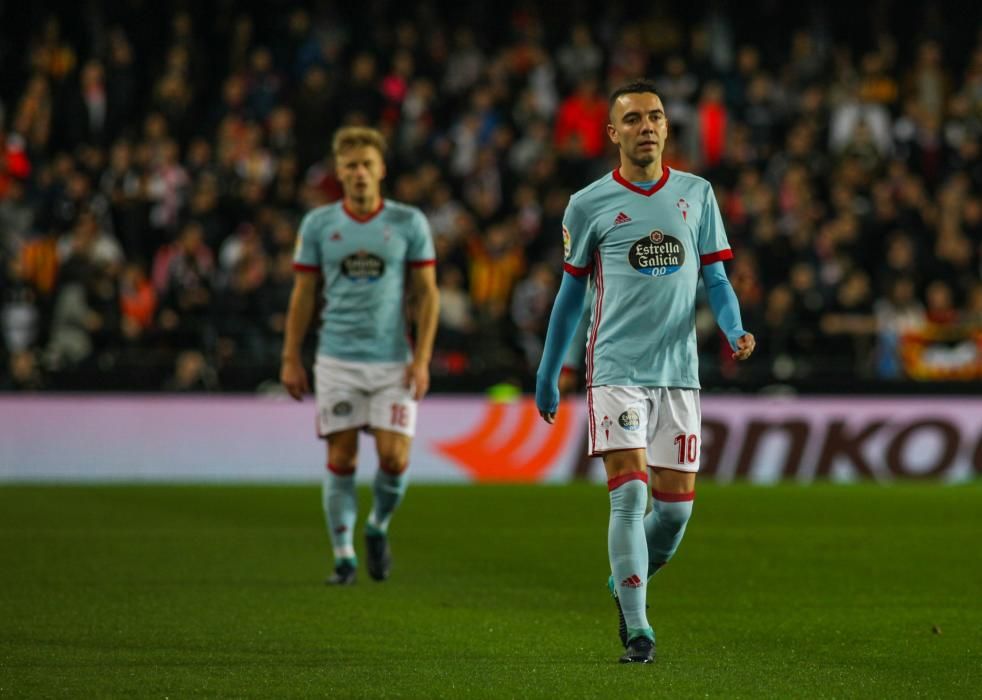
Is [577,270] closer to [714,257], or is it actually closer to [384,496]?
[714,257]

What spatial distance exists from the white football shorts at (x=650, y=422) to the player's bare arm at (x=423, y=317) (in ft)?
9.43

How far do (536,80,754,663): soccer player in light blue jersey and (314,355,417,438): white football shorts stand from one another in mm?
2861

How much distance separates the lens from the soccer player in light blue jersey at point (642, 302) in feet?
23.4

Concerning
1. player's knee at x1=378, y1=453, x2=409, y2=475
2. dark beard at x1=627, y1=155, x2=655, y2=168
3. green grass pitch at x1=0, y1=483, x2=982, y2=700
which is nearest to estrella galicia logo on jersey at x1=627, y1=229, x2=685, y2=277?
dark beard at x1=627, y1=155, x2=655, y2=168

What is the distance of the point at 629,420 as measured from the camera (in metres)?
7.06

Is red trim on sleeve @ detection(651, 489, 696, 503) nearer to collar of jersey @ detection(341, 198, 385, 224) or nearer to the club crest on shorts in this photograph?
the club crest on shorts

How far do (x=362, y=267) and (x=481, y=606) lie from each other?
7.29ft

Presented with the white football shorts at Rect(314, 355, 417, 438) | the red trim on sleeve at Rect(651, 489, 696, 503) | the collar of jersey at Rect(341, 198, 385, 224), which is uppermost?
the collar of jersey at Rect(341, 198, 385, 224)

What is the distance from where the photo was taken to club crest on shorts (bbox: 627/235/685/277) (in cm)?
718

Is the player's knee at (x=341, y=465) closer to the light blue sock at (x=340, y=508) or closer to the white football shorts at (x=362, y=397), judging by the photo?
the light blue sock at (x=340, y=508)

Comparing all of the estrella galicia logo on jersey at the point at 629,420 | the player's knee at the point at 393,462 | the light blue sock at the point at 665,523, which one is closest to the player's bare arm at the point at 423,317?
the player's knee at the point at 393,462

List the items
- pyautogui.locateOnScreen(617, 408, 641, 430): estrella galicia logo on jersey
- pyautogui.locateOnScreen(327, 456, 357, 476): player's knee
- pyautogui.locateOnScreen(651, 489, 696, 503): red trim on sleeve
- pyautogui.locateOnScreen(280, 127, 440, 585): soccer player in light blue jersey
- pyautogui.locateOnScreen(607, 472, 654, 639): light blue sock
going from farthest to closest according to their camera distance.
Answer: pyautogui.locateOnScreen(327, 456, 357, 476): player's knee < pyautogui.locateOnScreen(280, 127, 440, 585): soccer player in light blue jersey < pyautogui.locateOnScreen(651, 489, 696, 503): red trim on sleeve < pyautogui.locateOnScreen(617, 408, 641, 430): estrella galicia logo on jersey < pyautogui.locateOnScreen(607, 472, 654, 639): light blue sock

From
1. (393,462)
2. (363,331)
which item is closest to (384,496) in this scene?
(393,462)

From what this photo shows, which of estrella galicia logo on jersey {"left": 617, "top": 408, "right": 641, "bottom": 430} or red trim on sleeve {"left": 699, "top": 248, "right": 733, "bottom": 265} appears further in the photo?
red trim on sleeve {"left": 699, "top": 248, "right": 733, "bottom": 265}
